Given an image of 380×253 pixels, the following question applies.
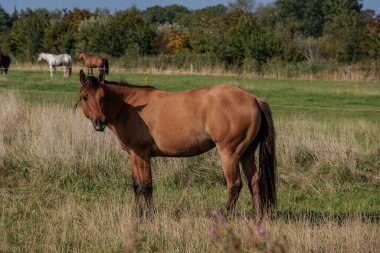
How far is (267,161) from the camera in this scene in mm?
6734

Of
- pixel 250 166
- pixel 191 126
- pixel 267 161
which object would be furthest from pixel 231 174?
pixel 191 126

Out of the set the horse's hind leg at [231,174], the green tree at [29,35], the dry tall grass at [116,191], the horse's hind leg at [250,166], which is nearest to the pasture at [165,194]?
the dry tall grass at [116,191]

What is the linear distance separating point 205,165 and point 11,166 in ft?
10.3

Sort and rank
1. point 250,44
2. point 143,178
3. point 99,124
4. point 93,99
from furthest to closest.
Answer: point 250,44 < point 143,178 < point 93,99 < point 99,124

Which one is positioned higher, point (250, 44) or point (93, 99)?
point (250, 44)

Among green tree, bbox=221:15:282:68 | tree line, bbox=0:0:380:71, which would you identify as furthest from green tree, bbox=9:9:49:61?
green tree, bbox=221:15:282:68

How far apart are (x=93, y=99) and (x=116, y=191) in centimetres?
216

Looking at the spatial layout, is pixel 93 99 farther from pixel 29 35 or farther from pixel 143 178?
pixel 29 35

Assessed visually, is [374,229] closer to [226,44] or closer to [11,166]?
[11,166]

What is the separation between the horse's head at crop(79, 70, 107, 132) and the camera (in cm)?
638

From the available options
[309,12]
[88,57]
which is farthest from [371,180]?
[309,12]

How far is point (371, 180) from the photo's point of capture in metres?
9.05

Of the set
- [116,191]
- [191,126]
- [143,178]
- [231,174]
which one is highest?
[191,126]

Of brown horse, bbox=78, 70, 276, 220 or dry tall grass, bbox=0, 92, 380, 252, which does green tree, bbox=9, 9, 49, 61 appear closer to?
dry tall grass, bbox=0, 92, 380, 252
